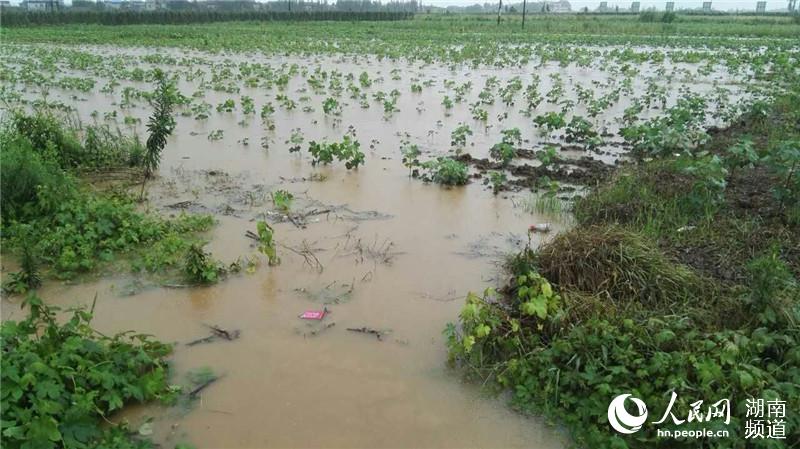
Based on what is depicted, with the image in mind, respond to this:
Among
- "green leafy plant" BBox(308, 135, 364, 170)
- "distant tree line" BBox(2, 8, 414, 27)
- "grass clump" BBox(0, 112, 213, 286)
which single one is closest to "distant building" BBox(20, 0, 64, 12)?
"distant tree line" BBox(2, 8, 414, 27)

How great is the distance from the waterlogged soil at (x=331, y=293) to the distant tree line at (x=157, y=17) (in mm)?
35772

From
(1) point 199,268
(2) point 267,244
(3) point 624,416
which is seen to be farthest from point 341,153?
(3) point 624,416

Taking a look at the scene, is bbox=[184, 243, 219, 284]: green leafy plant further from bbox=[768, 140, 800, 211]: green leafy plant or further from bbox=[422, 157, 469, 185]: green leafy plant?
bbox=[768, 140, 800, 211]: green leafy plant

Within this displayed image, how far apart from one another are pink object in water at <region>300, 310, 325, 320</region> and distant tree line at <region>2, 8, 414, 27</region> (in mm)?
40958

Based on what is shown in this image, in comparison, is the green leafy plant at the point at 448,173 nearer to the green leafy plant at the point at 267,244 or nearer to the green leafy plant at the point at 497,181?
the green leafy plant at the point at 497,181

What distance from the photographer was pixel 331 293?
4.97 m

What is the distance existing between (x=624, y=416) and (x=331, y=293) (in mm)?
2548

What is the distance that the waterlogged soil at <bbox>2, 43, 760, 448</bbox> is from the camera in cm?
351

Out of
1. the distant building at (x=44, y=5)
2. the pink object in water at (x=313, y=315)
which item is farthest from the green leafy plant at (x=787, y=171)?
the distant building at (x=44, y=5)

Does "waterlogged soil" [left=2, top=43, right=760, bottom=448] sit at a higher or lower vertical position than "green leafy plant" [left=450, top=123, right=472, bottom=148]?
lower

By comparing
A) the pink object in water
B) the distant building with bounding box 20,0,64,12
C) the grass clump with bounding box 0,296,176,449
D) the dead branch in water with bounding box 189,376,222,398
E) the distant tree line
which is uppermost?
the distant building with bounding box 20,0,64,12

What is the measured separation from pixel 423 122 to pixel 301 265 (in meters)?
6.29

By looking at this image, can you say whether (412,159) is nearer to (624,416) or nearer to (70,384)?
(624,416)

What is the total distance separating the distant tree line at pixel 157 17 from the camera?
38.3m
